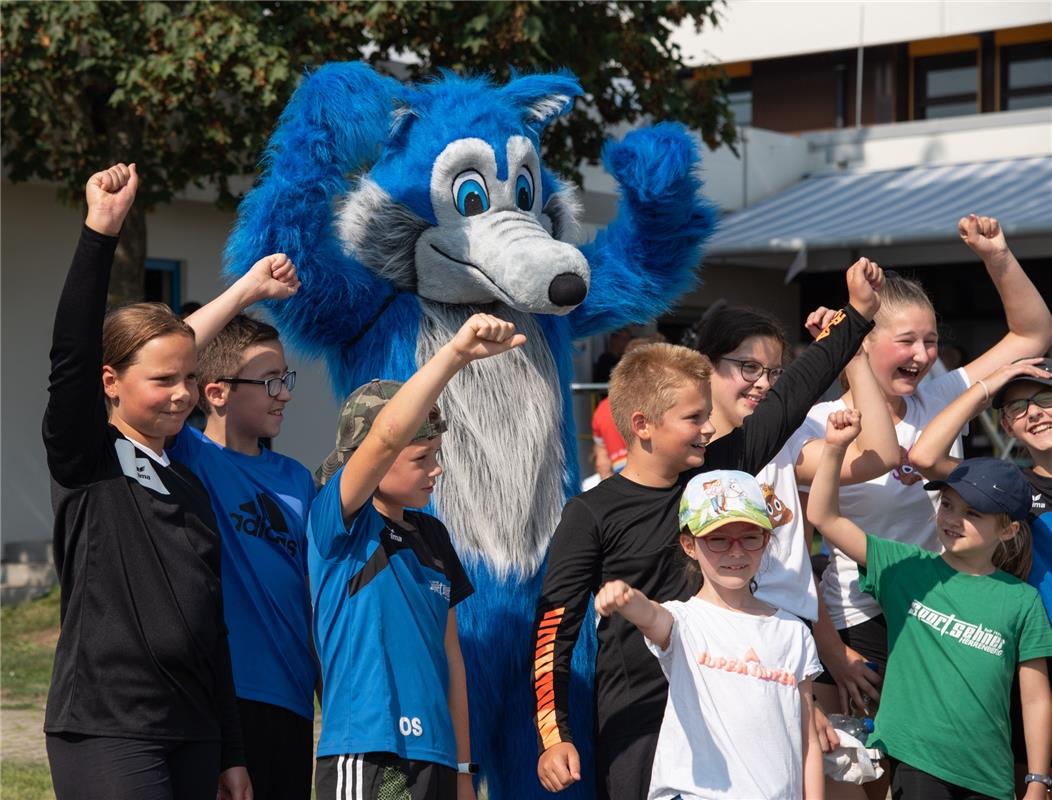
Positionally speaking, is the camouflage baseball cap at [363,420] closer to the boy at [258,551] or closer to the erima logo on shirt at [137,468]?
the boy at [258,551]

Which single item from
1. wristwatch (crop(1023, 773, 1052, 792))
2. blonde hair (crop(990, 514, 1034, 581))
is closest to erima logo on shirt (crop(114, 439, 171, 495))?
blonde hair (crop(990, 514, 1034, 581))

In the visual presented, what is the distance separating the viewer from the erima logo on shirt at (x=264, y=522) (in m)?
3.01

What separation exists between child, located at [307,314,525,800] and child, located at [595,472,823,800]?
46cm

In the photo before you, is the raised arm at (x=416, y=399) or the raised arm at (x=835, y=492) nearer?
the raised arm at (x=416, y=399)

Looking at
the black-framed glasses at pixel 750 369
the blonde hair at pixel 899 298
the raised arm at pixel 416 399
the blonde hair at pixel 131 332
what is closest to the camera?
the raised arm at pixel 416 399

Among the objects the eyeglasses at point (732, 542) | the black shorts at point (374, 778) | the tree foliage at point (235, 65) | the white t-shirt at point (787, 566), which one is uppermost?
the tree foliage at point (235, 65)

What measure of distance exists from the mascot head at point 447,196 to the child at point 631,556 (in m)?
0.61

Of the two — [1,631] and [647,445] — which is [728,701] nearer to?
[647,445]

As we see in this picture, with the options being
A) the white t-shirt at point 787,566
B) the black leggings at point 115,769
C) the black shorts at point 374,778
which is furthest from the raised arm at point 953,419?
the black leggings at point 115,769

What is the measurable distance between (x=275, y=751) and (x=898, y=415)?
6.03ft

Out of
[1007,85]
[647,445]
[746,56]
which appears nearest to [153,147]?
[647,445]

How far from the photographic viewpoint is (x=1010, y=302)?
12.0 feet

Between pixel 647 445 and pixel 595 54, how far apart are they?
17.3 ft

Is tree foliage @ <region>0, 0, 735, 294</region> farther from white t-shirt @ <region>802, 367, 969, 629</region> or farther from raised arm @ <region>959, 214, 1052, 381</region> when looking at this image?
white t-shirt @ <region>802, 367, 969, 629</region>
